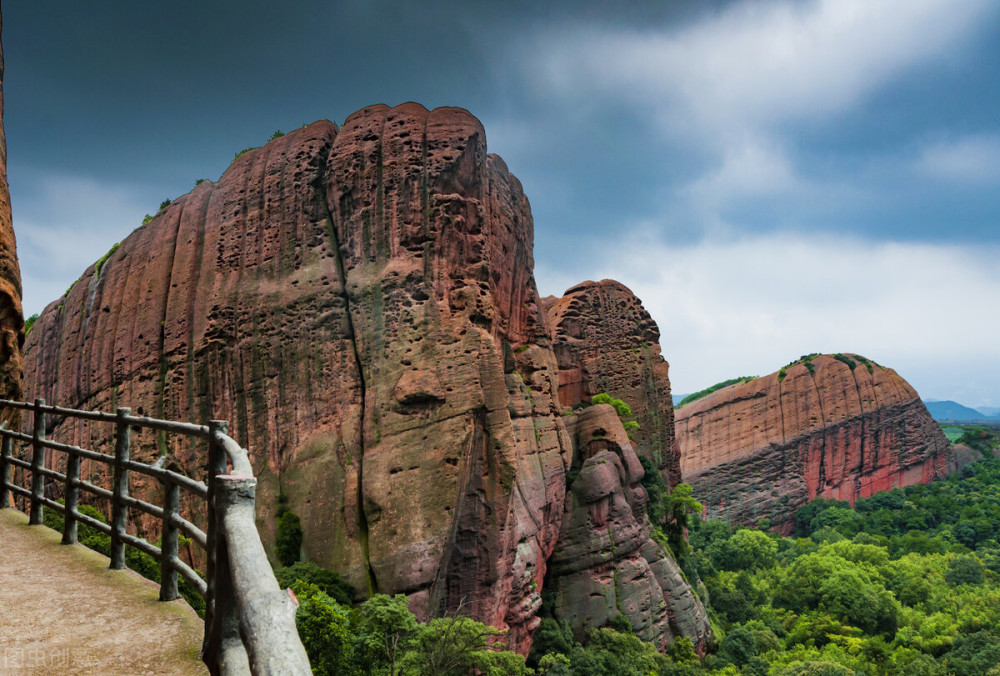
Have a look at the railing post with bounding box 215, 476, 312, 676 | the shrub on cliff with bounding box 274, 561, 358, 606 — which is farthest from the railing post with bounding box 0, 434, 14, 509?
the shrub on cliff with bounding box 274, 561, 358, 606

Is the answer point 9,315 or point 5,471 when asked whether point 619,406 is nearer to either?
point 9,315

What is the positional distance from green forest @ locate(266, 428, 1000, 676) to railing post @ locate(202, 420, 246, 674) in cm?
1049

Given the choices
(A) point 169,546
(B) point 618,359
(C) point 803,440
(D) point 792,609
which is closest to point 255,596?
Answer: (A) point 169,546

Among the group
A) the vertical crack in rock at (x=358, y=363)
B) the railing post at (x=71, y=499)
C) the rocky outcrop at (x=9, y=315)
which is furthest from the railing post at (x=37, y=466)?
the vertical crack in rock at (x=358, y=363)

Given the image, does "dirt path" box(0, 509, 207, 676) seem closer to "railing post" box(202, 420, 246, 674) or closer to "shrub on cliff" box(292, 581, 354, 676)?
"railing post" box(202, 420, 246, 674)

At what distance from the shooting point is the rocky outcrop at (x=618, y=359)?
114ft

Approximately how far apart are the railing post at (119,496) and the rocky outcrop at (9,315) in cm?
508

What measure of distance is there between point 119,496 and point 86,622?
114cm

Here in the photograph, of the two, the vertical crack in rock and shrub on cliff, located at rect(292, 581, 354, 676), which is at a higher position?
the vertical crack in rock

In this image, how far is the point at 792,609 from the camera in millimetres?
35312

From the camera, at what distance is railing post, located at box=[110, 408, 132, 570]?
4754mm

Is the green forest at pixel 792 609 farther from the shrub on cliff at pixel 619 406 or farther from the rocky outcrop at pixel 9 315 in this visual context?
the rocky outcrop at pixel 9 315

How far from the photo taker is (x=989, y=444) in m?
69.6

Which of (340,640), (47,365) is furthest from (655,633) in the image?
(47,365)
